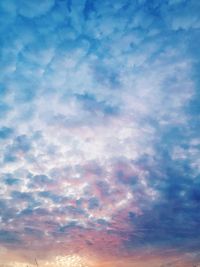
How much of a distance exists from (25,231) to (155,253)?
2424 cm

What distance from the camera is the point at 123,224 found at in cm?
3359

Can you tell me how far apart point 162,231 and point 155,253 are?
988 centimetres

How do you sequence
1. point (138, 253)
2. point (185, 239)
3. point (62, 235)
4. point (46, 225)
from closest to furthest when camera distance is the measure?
1. point (46, 225)
2. point (62, 235)
3. point (185, 239)
4. point (138, 253)

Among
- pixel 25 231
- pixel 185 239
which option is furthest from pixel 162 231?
pixel 25 231

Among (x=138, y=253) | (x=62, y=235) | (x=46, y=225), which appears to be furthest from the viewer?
(x=138, y=253)

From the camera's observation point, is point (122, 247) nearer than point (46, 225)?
No

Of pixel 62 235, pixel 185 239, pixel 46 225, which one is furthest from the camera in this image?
pixel 185 239

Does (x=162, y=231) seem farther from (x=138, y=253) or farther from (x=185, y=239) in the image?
(x=138, y=253)

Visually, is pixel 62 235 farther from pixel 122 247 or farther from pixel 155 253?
pixel 155 253

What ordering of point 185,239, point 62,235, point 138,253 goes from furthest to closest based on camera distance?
point 138,253 → point 185,239 → point 62,235

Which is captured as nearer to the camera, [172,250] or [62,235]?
[62,235]

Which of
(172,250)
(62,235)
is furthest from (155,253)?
(62,235)

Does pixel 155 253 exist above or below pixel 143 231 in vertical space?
below

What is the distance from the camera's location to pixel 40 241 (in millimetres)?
36375
